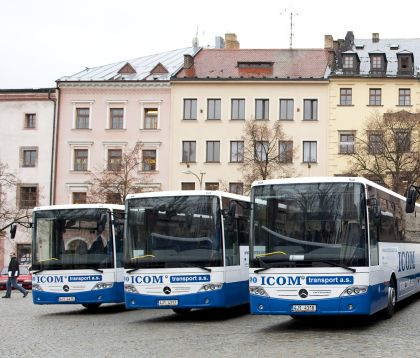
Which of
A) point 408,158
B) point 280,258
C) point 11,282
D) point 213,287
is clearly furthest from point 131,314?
point 408,158

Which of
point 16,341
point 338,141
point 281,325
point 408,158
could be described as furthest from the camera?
point 338,141

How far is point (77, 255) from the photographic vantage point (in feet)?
68.1

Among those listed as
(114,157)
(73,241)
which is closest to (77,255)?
(73,241)

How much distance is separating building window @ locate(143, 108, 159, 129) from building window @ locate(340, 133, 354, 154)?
1306 centimetres

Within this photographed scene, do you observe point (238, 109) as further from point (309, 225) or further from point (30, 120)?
point (309, 225)

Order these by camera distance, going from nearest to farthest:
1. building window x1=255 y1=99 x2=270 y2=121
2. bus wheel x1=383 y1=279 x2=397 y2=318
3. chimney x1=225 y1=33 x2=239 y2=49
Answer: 1. bus wheel x1=383 y1=279 x2=397 y2=318
2. building window x1=255 y1=99 x2=270 y2=121
3. chimney x1=225 y1=33 x2=239 y2=49

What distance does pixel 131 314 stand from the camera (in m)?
21.3

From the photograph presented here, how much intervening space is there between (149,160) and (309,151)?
1120 cm

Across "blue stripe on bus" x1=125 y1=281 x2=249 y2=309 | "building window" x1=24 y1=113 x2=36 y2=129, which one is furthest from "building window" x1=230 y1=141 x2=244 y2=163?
"blue stripe on bus" x1=125 y1=281 x2=249 y2=309

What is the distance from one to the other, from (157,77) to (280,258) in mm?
45313

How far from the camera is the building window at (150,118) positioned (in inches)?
2303

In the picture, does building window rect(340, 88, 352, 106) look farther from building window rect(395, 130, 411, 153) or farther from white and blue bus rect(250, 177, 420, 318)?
white and blue bus rect(250, 177, 420, 318)

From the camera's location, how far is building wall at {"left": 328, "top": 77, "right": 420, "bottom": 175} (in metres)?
56.1

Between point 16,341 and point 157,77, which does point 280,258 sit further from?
point 157,77
